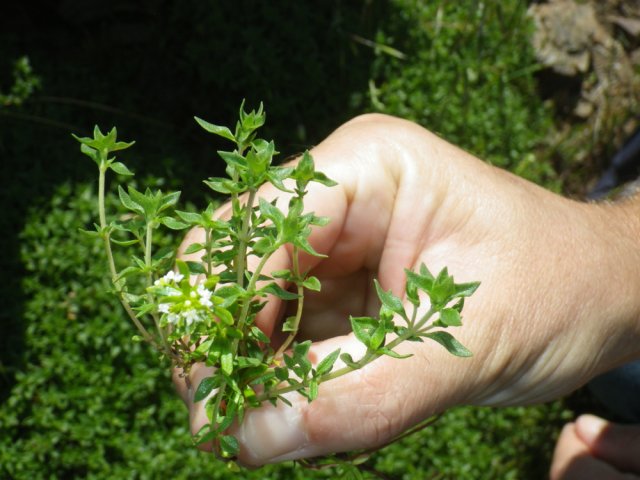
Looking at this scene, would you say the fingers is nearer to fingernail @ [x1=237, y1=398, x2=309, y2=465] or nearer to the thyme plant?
fingernail @ [x1=237, y1=398, x2=309, y2=465]

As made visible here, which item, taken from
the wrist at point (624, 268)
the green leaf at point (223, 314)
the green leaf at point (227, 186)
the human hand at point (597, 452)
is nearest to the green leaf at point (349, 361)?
the green leaf at point (223, 314)

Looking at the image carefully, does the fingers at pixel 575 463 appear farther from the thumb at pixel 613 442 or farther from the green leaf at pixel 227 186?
the green leaf at pixel 227 186

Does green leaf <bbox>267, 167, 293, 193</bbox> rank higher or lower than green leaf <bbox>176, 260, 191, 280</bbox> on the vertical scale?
higher

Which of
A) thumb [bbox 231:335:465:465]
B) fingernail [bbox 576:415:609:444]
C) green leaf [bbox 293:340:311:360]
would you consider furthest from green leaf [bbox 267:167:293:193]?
fingernail [bbox 576:415:609:444]

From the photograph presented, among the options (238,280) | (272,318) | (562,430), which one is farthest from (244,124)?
(562,430)

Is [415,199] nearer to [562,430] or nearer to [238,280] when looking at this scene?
[238,280]

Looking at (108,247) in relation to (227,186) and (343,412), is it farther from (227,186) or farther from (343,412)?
(343,412)
